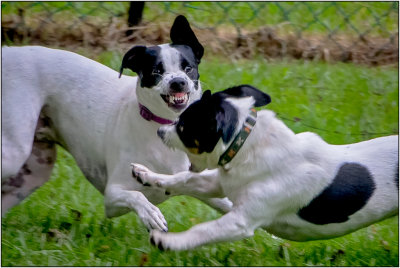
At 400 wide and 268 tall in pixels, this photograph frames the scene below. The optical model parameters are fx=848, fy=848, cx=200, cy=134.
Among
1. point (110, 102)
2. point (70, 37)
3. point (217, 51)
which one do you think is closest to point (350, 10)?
point (217, 51)

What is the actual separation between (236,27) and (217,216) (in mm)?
3607

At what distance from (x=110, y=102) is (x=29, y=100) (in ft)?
1.61

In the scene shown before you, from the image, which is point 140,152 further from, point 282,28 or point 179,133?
point 282,28

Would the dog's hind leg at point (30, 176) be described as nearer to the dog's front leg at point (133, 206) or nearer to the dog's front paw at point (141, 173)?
the dog's front leg at point (133, 206)

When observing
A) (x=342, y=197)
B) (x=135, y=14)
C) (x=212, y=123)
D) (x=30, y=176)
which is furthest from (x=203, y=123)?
(x=135, y=14)

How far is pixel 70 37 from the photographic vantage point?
28.1 feet

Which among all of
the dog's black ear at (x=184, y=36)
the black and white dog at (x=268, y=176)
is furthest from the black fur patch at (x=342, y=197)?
the dog's black ear at (x=184, y=36)

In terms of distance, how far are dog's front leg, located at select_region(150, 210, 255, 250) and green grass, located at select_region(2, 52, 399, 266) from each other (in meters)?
0.49

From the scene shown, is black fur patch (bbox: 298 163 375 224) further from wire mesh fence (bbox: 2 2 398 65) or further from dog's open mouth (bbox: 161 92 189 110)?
wire mesh fence (bbox: 2 2 398 65)

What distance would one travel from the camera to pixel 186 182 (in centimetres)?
457

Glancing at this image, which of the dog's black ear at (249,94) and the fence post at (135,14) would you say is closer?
the dog's black ear at (249,94)

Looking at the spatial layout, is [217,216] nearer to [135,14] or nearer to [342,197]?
[342,197]

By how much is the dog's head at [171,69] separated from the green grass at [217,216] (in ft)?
2.88

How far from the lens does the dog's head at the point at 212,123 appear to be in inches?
166
